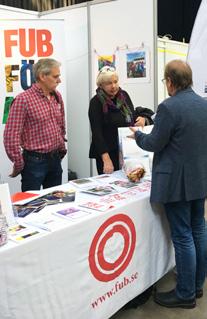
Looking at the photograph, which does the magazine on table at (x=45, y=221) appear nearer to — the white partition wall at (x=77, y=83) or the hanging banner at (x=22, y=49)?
the hanging banner at (x=22, y=49)

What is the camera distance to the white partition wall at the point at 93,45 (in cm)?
319

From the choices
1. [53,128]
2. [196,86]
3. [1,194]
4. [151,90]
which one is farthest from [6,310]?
[151,90]

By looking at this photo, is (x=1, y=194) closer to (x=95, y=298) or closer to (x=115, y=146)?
(x=95, y=298)

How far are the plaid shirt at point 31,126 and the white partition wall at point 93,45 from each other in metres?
1.24

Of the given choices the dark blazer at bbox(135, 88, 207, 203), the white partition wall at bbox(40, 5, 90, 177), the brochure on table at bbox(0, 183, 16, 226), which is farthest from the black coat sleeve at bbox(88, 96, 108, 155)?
the white partition wall at bbox(40, 5, 90, 177)

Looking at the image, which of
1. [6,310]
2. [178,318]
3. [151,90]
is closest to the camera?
[6,310]

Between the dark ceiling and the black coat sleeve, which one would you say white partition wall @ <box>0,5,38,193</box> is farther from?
the dark ceiling

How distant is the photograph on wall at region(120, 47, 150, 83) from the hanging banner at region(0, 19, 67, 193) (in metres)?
0.58

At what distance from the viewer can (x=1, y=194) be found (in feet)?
4.63

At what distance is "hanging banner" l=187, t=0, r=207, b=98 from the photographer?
2.43 metres

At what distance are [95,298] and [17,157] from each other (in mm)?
935

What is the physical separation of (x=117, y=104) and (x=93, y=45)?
151 centimetres

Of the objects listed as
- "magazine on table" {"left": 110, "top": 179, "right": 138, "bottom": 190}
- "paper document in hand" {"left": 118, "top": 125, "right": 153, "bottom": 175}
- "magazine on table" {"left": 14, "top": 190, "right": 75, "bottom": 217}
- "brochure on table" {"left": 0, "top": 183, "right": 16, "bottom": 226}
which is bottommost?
"magazine on table" {"left": 14, "top": 190, "right": 75, "bottom": 217}

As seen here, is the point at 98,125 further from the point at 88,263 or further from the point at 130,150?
the point at 88,263
